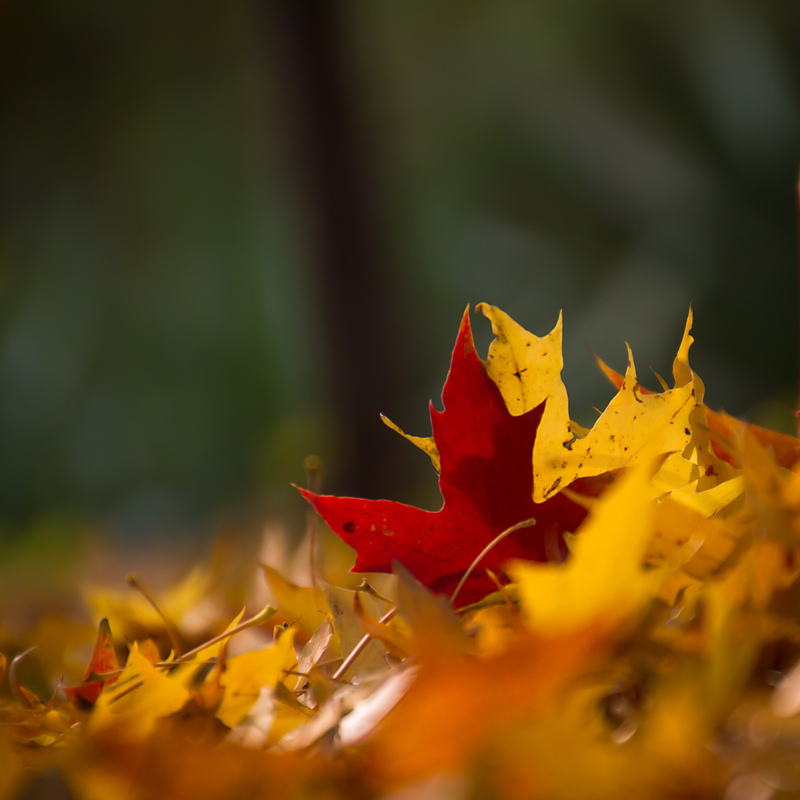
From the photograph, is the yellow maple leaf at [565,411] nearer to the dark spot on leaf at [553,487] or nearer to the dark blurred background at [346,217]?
the dark spot on leaf at [553,487]

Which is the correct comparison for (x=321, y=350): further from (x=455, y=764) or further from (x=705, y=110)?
(x=705, y=110)

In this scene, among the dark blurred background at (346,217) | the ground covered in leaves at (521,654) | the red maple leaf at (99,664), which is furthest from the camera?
the dark blurred background at (346,217)

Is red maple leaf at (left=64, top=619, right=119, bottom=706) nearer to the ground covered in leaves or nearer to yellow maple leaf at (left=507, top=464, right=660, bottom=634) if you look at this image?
the ground covered in leaves

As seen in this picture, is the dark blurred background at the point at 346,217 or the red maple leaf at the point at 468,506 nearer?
the red maple leaf at the point at 468,506

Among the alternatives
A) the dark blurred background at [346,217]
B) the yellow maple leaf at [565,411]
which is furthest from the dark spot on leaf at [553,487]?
the dark blurred background at [346,217]

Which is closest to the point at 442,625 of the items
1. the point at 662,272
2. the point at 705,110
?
the point at 662,272

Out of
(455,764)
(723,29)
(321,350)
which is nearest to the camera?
(455,764)

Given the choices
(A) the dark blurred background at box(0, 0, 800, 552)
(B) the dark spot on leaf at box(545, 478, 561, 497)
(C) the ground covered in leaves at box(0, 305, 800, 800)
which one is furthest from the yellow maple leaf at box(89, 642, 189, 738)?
(A) the dark blurred background at box(0, 0, 800, 552)

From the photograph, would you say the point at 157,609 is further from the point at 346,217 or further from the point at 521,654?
the point at 346,217
